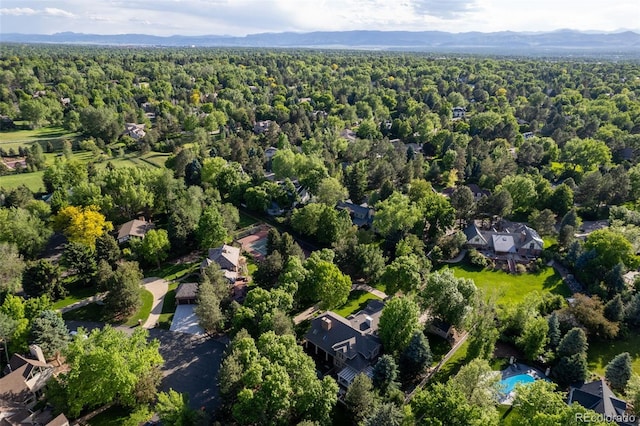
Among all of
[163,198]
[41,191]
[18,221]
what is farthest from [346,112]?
[18,221]

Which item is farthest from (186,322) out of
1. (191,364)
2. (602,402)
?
(602,402)

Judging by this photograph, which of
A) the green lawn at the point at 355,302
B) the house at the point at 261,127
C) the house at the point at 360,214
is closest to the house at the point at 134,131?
the house at the point at 261,127

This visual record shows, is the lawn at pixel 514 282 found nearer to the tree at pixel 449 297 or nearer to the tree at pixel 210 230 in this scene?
the tree at pixel 449 297

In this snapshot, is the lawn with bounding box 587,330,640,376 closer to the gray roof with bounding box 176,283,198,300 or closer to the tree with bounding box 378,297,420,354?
the tree with bounding box 378,297,420,354

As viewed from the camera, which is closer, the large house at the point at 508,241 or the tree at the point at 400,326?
the tree at the point at 400,326

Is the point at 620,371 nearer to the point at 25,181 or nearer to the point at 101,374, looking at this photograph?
the point at 101,374

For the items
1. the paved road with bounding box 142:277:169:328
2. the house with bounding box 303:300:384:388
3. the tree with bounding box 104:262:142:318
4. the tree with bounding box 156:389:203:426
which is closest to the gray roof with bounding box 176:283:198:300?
the paved road with bounding box 142:277:169:328
